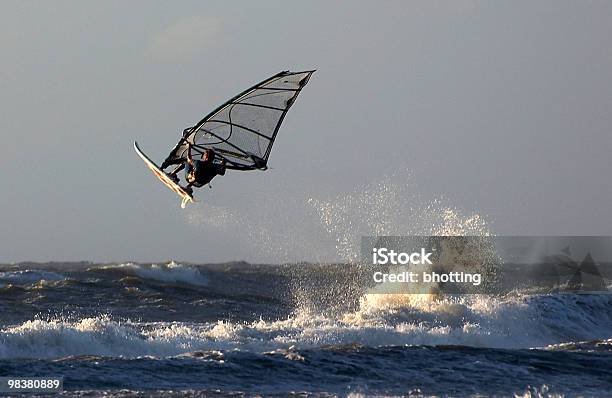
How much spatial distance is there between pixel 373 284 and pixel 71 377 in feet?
45.2

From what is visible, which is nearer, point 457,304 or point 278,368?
point 278,368

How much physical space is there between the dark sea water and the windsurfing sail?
115 inches

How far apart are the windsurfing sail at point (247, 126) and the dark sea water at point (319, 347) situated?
2.92 metres

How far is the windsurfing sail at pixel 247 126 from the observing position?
1330cm

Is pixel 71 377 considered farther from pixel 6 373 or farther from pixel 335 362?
pixel 335 362

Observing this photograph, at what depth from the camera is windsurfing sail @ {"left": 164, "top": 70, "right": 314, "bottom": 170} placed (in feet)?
43.6

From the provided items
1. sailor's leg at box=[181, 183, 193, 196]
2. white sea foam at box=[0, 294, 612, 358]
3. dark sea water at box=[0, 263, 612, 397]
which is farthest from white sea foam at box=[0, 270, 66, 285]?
sailor's leg at box=[181, 183, 193, 196]

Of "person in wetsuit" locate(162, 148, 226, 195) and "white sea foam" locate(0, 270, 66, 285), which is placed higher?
"person in wetsuit" locate(162, 148, 226, 195)

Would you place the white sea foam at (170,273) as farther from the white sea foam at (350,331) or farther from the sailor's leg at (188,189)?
the sailor's leg at (188,189)

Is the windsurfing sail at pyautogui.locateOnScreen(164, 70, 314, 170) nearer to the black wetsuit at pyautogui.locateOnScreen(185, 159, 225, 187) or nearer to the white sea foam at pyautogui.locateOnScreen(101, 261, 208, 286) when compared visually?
the black wetsuit at pyautogui.locateOnScreen(185, 159, 225, 187)

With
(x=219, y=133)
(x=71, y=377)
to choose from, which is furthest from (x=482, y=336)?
(x=71, y=377)

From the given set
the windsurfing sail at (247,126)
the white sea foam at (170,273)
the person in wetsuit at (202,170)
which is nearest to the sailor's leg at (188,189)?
the person in wetsuit at (202,170)

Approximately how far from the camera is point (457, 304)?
20797 mm

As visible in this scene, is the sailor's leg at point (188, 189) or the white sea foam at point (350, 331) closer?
the sailor's leg at point (188, 189)
